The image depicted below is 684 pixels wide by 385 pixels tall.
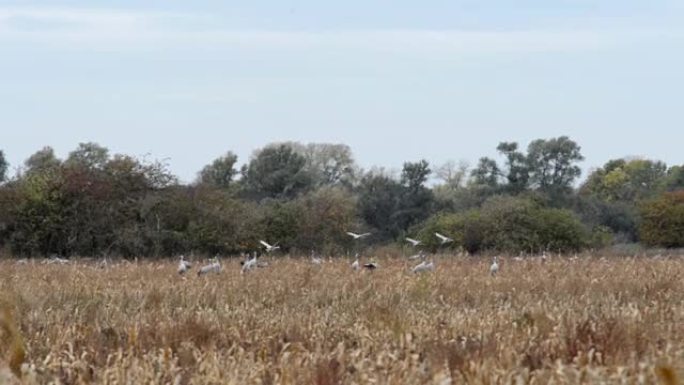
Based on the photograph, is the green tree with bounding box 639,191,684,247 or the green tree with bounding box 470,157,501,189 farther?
the green tree with bounding box 470,157,501,189

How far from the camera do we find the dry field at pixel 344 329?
19.9 feet

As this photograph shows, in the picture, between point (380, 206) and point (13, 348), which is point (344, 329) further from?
point (380, 206)

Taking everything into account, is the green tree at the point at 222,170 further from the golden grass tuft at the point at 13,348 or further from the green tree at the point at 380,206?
the golden grass tuft at the point at 13,348

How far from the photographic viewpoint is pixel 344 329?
9.51 meters

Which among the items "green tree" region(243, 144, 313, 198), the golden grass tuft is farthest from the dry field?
"green tree" region(243, 144, 313, 198)

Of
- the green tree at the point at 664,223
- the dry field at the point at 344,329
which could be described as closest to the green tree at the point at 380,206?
the green tree at the point at 664,223

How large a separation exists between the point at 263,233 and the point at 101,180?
6240mm

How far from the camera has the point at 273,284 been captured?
1561 cm

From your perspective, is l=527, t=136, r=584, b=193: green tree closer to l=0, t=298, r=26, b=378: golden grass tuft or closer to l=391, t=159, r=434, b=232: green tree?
l=391, t=159, r=434, b=232: green tree

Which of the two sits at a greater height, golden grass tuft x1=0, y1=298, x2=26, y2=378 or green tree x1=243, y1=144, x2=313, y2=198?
golden grass tuft x1=0, y1=298, x2=26, y2=378

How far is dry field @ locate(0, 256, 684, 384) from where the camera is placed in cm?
605

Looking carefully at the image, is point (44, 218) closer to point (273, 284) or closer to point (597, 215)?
point (273, 284)

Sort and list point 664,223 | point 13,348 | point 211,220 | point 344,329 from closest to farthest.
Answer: point 13,348, point 344,329, point 211,220, point 664,223

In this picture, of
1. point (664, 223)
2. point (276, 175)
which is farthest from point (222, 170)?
point (664, 223)
